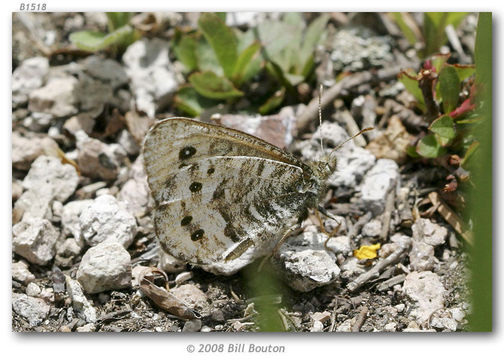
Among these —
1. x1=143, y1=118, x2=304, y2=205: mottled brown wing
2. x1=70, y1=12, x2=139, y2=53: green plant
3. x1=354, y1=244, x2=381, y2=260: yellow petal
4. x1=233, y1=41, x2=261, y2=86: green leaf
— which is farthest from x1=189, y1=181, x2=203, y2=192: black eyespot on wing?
x1=70, y1=12, x2=139, y2=53: green plant

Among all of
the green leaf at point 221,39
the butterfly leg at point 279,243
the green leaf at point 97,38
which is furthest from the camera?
the green leaf at point 97,38

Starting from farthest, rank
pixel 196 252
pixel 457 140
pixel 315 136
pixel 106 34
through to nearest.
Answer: pixel 106 34 < pixel 315 136 < pixel 457 140 < pixel 196 252

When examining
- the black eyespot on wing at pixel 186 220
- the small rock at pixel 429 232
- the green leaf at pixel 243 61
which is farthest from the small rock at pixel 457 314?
the green leaf at pixel 243 61

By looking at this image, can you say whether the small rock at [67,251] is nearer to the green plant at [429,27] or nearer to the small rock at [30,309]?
the small rock at [30,309]

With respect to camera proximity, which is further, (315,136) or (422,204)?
(315,136)

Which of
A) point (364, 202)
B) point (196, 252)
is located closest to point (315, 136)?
point (364, 202)

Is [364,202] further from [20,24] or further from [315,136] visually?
[20,24]
